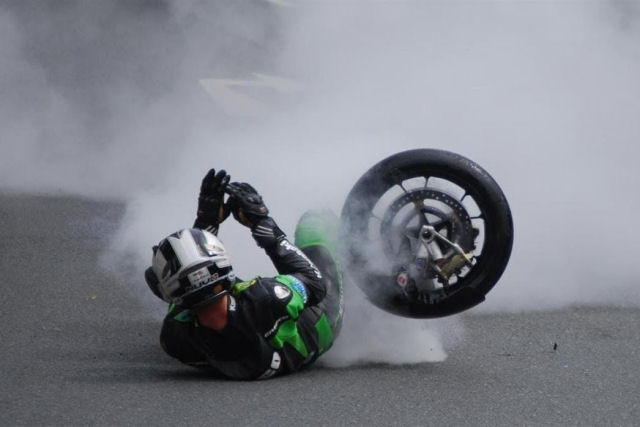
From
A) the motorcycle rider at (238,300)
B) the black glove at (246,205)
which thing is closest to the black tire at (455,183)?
the motorcycle rider at (238,300)

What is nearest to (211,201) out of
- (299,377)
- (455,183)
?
(299,377)

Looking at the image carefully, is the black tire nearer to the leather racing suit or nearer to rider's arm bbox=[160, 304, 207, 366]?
the leather racing suit

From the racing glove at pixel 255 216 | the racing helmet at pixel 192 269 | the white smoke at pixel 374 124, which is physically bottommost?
the racing helmet at pixel 192 269

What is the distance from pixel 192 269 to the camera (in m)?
5.60

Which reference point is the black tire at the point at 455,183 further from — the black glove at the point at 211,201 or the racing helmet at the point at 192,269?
the racing helmet at the point at 192,269

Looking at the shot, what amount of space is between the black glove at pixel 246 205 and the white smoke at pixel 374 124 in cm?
73

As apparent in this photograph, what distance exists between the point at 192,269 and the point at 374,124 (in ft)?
12.4

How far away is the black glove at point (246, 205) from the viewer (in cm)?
602

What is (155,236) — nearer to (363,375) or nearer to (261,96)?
(363,375)

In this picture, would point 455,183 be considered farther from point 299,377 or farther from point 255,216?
point 299,377

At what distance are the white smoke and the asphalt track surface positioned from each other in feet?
0.99

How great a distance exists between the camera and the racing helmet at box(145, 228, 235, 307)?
5.61 meters

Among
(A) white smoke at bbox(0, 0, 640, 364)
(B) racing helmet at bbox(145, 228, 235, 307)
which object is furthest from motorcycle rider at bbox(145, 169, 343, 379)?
(A) white smoke at bbox(0, 0, 640, 364)

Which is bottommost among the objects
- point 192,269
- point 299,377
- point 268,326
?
point 299,377
